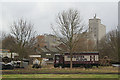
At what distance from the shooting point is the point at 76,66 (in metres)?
36.8

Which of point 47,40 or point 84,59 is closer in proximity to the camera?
point 84,59

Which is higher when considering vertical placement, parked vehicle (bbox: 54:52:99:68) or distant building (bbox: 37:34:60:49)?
distant building (bbox: 37:34:60:49)

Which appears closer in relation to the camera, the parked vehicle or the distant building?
the distant building

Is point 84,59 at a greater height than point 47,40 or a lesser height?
lesser

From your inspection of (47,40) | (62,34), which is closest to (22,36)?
(62,34)

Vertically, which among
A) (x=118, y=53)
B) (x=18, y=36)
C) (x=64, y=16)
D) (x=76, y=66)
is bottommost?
(x=76, y=66)

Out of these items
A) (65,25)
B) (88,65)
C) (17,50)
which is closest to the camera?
(17,50)

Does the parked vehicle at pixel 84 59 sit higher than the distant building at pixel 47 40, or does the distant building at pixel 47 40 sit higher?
the distant building at pixel 47 40

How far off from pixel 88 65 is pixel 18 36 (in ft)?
43.4

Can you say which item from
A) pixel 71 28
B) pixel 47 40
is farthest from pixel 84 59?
pixel 47 40

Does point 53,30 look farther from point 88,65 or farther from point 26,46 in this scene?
point 88,65

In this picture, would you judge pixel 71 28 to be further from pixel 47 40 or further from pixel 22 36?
pixel 47 40

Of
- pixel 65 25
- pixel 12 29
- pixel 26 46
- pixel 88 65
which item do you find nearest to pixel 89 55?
pixel 88 65

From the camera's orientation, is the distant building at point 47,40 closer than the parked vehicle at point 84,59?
Yes
